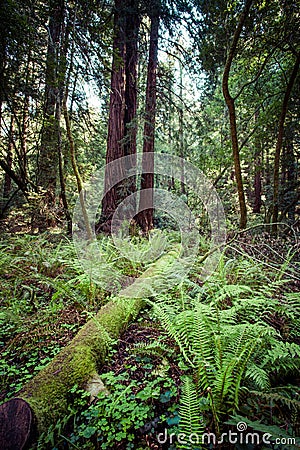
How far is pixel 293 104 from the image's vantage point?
5.23 metres

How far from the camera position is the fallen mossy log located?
123 centimetres

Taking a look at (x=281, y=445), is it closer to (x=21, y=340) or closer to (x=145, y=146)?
(x=21, y=340)

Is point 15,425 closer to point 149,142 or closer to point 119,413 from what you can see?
point 119,413

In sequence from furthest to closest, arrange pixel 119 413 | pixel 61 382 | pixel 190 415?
pixel 61 382 → pixel 119 413 → pixel 190 415
